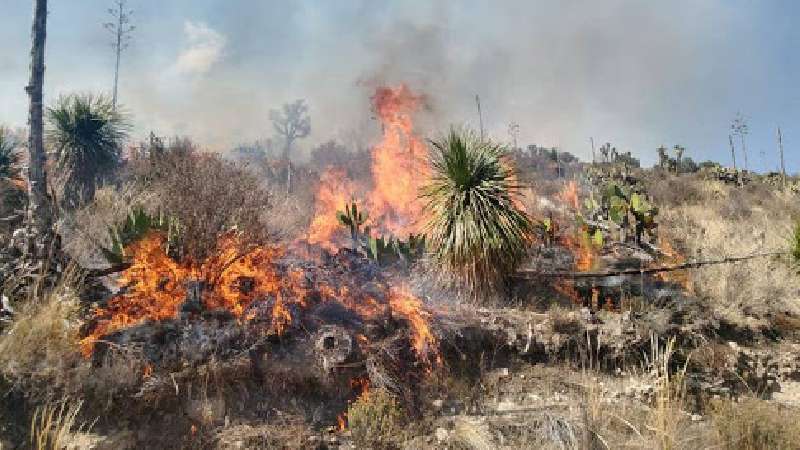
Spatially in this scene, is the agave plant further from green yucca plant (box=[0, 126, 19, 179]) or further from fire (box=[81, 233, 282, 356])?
fire (box=[81, 233, 282, 356])

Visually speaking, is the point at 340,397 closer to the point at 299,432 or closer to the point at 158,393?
the point at 299,432

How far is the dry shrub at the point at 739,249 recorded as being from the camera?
382 inches

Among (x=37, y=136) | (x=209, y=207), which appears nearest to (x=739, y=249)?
(x=209, y=207)

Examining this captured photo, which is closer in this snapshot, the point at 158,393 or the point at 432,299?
the point at 158,393

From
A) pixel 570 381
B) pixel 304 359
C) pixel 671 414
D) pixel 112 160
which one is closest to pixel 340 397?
pixel 304 359

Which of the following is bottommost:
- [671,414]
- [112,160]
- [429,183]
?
[671,414]

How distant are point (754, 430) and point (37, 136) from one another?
10.9 m

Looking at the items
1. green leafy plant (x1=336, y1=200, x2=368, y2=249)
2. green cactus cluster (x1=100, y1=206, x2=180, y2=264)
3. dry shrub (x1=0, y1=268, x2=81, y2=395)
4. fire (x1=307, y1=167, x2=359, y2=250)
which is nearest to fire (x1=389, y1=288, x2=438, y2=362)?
green leafy plant (x1=336, y1=200, x2=368, y2=249)

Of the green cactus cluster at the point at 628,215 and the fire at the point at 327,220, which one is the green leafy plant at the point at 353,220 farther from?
the green cactus cluster at the point at 628,215

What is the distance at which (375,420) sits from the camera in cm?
653

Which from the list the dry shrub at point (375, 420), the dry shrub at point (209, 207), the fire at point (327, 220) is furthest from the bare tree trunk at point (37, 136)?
the dry shrub at point (375, 420)

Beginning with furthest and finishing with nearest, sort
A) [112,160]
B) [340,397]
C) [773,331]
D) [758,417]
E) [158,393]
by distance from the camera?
[112,160], [773,331], [340,397], [158,393], [758,417]

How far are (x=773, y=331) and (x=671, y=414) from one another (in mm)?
7070

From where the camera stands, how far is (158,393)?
6.35 metres
